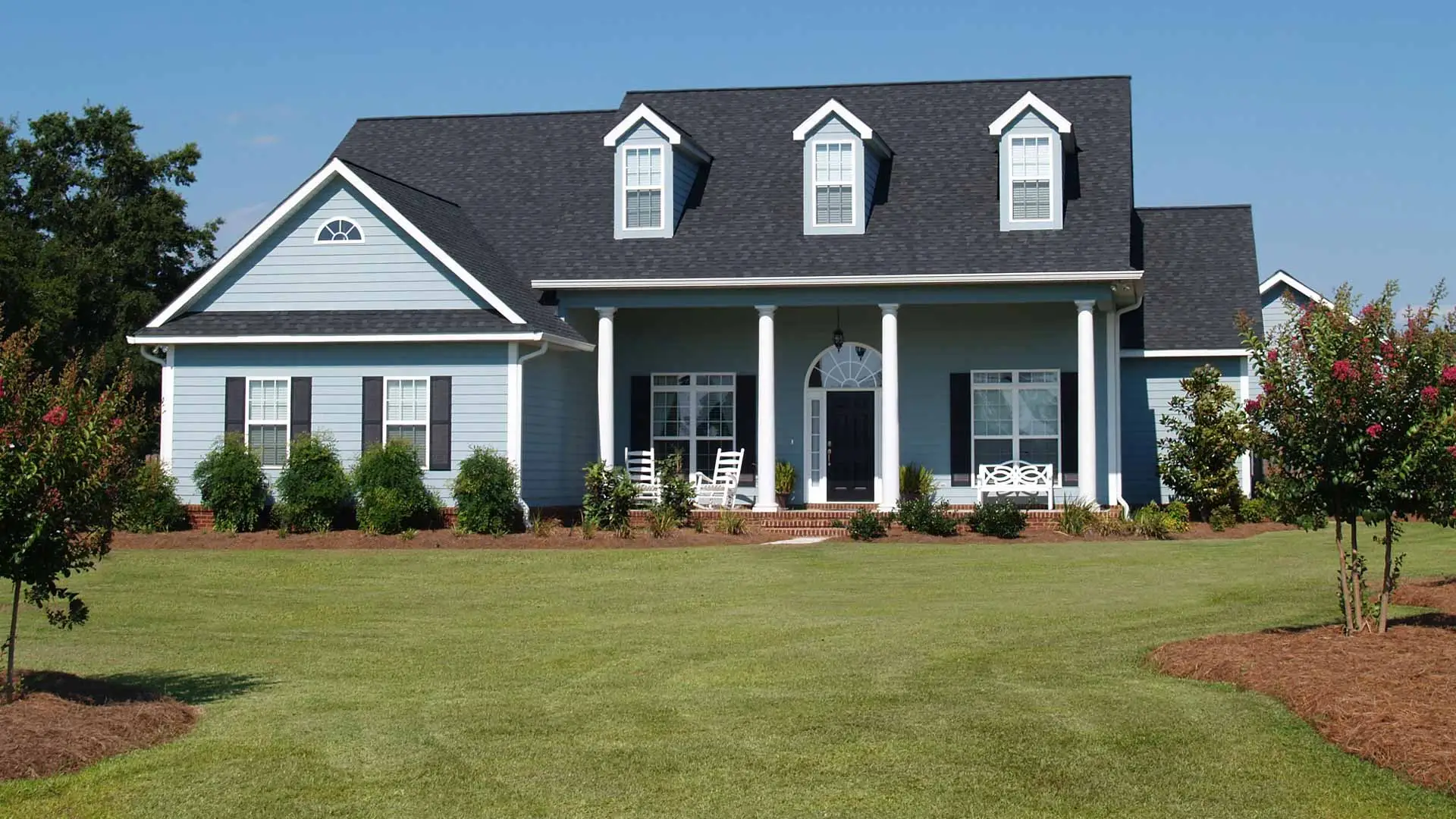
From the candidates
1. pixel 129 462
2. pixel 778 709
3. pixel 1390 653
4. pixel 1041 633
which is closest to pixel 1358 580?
pixel 1390 653

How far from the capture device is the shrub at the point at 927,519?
71.2ft

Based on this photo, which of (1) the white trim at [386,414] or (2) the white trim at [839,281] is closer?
(2) the white trim at [839,281]

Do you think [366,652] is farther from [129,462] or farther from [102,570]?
[102,570]

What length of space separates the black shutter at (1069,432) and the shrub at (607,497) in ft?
23.5

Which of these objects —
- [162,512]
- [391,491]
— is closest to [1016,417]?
[391,491]

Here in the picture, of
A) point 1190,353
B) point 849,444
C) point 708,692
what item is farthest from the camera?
point 849,444

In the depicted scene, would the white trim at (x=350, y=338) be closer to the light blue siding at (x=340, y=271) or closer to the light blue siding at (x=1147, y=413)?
the light blue siding at (x=340, y=271)

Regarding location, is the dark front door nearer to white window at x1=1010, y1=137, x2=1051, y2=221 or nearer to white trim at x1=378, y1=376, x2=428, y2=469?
white window at x1=1010, y1=137, x2=1051, y2=221

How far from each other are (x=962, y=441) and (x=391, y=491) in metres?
9.35

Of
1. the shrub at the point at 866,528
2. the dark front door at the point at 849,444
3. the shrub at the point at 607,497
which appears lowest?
the shrub at the point at 866,528

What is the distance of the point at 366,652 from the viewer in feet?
41.1

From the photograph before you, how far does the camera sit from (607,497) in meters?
23.1

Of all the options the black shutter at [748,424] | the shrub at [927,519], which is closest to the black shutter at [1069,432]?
the shrub at [927,519]

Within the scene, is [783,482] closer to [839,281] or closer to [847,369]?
[847,369]
